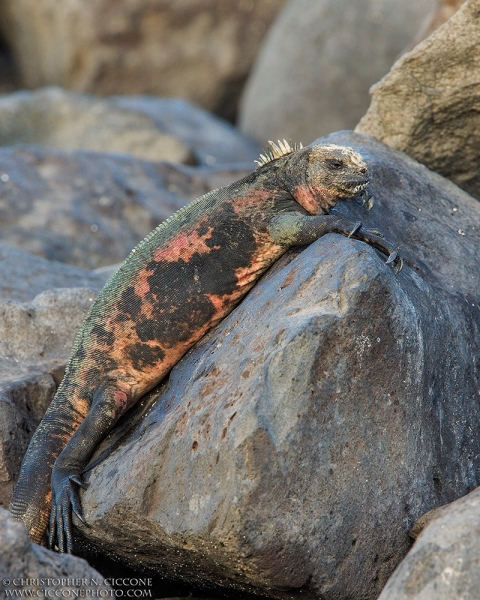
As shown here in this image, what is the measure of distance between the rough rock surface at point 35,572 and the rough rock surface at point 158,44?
12.5 m

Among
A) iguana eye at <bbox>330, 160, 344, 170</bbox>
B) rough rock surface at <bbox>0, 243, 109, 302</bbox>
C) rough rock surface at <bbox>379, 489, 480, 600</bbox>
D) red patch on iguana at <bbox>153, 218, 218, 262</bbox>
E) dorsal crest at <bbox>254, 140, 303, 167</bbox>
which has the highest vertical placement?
rough rock surface at <bbox>0, 243, 109, 302</bbox>

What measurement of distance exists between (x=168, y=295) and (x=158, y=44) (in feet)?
36.9

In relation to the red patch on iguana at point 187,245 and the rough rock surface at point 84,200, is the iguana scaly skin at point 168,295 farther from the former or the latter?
the rough rock surface at point 84,200

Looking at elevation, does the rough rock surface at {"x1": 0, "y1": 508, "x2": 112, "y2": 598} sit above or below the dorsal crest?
below

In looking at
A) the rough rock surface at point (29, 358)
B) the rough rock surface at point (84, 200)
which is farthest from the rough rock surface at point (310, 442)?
the rough rock surface at point (84, 200)

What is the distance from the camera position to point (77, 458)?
446cm

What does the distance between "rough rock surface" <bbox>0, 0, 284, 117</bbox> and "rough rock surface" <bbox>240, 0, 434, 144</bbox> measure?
211 cm

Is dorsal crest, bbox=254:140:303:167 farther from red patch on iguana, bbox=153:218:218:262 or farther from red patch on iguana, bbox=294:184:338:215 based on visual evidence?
red patch on iguana, bbox=153:218:218:262

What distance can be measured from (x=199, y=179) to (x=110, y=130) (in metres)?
2.32

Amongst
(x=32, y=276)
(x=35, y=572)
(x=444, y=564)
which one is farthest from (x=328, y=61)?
(x=35, y=572)

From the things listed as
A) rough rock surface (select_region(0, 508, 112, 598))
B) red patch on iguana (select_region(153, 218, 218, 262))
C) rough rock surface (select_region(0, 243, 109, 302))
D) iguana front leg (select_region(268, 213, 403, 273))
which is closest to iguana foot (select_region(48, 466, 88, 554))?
rough rock surface (select_region(0, 508, 112, 598))

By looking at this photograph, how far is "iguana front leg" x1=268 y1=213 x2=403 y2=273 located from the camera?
408 centimetres

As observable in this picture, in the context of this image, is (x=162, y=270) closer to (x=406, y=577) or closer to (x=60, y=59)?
(x=406, y=577)

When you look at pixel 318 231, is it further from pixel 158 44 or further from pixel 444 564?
pixel 158 44
